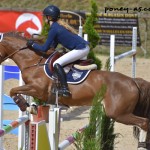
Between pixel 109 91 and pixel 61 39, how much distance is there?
2.82 feet

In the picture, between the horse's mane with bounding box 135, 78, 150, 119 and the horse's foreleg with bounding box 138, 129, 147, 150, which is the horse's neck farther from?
→ the horse's foreleg with bounding box 138, 129, 147, 150

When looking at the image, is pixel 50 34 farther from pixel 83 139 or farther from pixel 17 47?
pixel 83 139

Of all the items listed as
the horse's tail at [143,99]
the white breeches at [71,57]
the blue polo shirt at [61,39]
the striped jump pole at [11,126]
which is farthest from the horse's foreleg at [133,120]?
the striped jump pole at [11,126]

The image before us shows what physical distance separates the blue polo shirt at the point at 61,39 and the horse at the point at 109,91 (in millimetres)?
268

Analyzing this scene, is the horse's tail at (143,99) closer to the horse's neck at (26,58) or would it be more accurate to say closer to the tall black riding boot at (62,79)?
the tall black riding boot at (62,79)

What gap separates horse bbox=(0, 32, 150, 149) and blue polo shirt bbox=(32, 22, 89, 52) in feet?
0.88

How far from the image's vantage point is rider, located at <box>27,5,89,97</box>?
7227 mm

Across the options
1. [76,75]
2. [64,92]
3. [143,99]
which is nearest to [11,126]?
[64,92]

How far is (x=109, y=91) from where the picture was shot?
7.21m

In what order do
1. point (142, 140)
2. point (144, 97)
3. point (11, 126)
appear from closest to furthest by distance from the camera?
point (11, 126), point (142, 140), point (144, 97)

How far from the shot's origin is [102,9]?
926 inches

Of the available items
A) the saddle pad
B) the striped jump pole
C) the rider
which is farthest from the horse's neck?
the striped jump pole

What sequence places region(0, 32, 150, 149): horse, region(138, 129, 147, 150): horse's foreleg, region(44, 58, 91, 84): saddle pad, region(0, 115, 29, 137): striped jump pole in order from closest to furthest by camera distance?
1. region(0, 115, 29, 137): striped jump pole
2. region(138, 129, 147, 150): horse's foreleg
3. region(0, 32, 150, 149): horse
4. region(44, 58, 91, 84): saddle pad

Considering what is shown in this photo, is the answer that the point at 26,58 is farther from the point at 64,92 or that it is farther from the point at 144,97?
the point at 144,97
